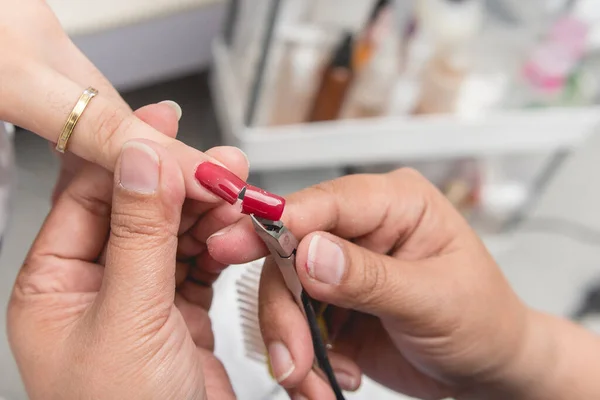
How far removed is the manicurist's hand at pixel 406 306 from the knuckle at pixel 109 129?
110 millimetres

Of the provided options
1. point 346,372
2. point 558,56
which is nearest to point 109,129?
point 346,372

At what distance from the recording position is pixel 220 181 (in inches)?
16.2

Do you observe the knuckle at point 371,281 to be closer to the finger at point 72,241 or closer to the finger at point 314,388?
the finger at point 314,388

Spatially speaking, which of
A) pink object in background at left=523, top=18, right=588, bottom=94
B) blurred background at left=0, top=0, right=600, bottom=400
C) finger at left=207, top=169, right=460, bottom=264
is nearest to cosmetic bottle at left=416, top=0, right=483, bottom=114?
blurred background at left=0, top=0, right=600, bottom=400

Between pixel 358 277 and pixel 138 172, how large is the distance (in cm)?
20

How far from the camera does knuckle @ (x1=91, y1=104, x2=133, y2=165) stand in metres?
0.43

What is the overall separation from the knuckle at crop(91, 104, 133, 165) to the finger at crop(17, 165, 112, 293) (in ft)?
0.22

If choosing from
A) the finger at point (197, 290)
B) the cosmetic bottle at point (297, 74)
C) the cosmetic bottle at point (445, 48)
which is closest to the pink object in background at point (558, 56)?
the cosmetic bottle at point (445, 48)

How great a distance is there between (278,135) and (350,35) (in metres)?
0.19

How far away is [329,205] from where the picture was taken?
505 millimetres

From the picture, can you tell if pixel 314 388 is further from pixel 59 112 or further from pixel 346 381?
pixel 59 112

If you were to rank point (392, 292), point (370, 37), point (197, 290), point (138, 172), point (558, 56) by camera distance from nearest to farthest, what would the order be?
point (138, 172)
point (392, 292)
point (197, 290)
point (370, 37)
point (558, 56)

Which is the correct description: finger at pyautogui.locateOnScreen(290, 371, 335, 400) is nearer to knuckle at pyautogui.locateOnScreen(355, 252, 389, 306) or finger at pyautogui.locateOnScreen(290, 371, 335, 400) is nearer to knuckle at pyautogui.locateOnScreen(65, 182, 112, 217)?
knuckle at pyautogui.locateOnScreen(355, 252, 389, 306)

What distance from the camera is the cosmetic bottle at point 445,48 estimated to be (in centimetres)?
92
